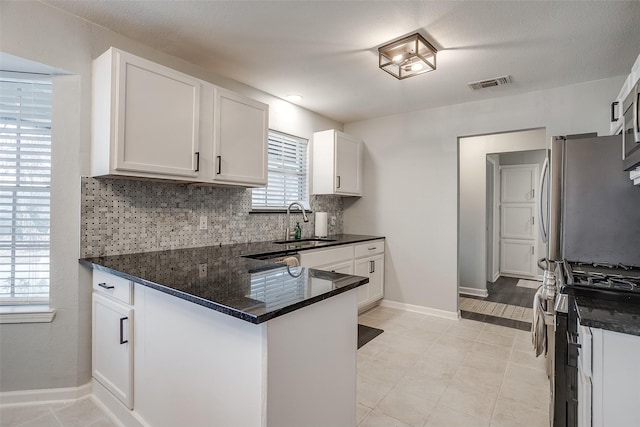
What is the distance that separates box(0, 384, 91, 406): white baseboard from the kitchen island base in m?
0.68

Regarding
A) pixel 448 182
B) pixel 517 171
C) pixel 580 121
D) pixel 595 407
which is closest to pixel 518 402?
pixel 595 407

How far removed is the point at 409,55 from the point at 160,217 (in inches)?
85.7

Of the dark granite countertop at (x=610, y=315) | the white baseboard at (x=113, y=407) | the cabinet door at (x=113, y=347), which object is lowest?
the white baseboard at (x=113, y=407)

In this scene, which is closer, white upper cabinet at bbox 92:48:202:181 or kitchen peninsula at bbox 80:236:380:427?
kitchen peninsula at bbox 80:236:380:427

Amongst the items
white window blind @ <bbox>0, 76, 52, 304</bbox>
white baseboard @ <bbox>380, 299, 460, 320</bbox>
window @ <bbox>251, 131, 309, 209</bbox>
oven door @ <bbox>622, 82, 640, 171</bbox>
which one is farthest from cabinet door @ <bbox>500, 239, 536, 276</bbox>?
white window blind @ <bbox>0, 76, 52, 304</bbox>

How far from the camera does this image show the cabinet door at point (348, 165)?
3.79 meters

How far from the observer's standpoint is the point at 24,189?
6.63 ft

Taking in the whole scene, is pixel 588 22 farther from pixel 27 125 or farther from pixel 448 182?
pixel 27 125

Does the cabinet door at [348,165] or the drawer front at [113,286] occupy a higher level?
the cabinet door at [348,165]

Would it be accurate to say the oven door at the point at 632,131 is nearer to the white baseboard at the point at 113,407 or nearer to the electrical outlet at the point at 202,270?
the electrical outlet at the point at 202,270

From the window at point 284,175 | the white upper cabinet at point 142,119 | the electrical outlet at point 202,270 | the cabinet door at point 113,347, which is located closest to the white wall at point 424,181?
the window at point 284,175

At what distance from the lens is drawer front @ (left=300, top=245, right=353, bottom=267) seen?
2.81m

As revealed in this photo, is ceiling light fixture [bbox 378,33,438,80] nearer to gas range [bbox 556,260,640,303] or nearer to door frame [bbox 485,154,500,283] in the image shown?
gas range [bbox 556,260,640,303]

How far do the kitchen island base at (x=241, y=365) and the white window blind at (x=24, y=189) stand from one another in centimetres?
97
